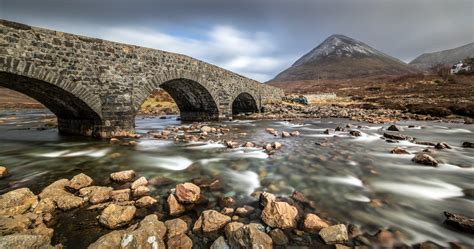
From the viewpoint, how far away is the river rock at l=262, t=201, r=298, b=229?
12.1 feet

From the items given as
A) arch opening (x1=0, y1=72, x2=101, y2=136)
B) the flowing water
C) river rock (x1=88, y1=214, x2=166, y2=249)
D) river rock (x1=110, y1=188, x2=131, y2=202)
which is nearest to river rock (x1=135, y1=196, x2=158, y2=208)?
river rock (x1=110, y1=188, x2=131, y2=202)

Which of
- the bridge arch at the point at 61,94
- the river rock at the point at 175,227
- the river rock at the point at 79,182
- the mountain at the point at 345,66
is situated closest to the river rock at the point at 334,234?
the river rock at the point at 175,227

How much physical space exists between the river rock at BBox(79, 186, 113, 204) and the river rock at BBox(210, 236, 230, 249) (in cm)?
249

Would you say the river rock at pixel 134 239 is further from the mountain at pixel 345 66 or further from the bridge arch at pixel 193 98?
the mountain at pixel 345 66

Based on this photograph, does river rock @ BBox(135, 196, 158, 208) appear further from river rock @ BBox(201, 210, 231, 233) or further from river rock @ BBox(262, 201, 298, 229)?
river rock @ BBox(262, 201, 298, 229)

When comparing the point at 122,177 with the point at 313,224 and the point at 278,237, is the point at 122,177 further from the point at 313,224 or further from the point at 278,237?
the point at 313,224

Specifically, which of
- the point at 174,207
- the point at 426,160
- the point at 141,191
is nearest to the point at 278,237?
the point at 174,207

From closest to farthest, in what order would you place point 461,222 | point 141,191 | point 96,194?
point 461,222
point 96,194
point 141,191

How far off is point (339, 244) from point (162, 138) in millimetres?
9852

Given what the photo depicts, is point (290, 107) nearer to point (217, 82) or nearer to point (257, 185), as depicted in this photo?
point (217, 82)

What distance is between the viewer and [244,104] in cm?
2823

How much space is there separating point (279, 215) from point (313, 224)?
503 millimetres

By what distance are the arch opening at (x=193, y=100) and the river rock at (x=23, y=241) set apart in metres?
13.9

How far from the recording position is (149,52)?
13.0 metres
